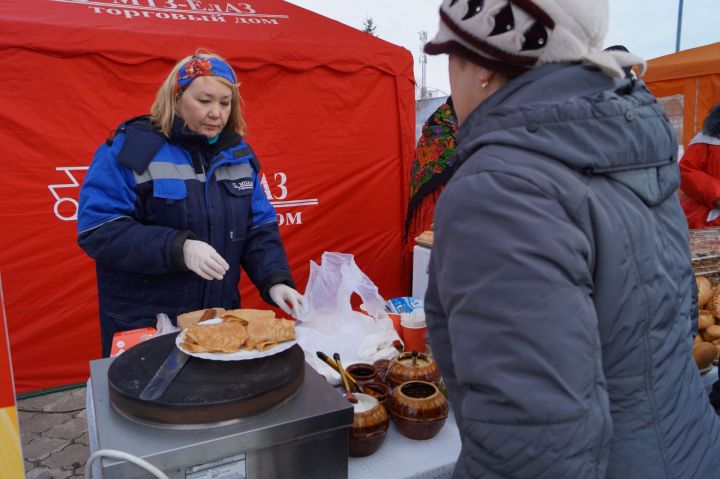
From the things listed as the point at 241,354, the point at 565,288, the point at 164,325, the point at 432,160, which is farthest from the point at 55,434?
the point at 565,288

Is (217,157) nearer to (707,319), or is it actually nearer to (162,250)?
(162,250)

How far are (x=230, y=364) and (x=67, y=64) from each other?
9.89 ft

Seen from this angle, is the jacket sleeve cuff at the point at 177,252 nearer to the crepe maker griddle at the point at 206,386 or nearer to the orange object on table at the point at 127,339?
the orange object on table at the point at 127,339

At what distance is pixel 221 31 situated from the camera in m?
3.88

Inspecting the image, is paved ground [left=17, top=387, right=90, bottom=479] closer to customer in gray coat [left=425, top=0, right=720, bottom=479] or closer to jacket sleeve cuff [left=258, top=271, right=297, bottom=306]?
jacket sleeve cuff [left=258, top=271, right=297, bottom=306]

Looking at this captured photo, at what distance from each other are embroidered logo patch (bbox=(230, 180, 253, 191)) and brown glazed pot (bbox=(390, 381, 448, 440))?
1134mm

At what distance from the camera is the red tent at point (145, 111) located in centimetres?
336

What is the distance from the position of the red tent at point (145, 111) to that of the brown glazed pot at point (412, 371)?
283 centimetres

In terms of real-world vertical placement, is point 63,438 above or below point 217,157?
below

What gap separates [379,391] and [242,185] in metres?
1.08

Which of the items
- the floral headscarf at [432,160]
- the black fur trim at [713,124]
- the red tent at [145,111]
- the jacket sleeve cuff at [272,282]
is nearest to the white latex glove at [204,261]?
the jacket sleeve cuff at [272,282]

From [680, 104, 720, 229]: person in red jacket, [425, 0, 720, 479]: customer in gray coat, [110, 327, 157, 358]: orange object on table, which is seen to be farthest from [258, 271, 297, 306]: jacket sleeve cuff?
[680, 104, 720, 229]: person in red jacket

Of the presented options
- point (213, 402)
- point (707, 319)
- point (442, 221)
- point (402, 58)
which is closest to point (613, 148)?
point (442, 221)

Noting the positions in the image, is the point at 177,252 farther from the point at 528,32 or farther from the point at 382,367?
the point at 528,32
